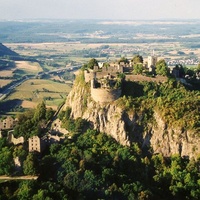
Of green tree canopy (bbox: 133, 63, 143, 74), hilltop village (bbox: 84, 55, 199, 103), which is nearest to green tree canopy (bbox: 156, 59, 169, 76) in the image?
hilltop village (bbox: 84, 55, 199, 103)

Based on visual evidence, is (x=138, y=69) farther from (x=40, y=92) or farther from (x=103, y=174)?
(x=40, y=92)

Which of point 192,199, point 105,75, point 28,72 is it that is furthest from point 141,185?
point 28,72

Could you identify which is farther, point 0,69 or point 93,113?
A: point 0,69

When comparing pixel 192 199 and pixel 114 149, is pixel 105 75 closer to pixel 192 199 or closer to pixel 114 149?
pixel 114 149

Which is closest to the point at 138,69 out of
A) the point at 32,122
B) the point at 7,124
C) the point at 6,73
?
the point at 32,122

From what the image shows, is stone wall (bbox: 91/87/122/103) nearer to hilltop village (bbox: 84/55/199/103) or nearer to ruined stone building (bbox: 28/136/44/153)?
hilltop village (bbox: 84/55/199/103)

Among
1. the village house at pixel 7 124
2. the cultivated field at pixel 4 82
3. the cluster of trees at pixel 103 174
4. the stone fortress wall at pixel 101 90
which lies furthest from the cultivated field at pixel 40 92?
the cluster of trees at pixel 103 174
